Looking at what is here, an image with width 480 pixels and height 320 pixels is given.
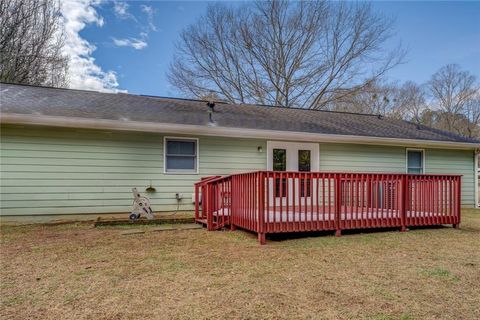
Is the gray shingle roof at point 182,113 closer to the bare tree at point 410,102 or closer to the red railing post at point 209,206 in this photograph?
the red railing post at point 209,206

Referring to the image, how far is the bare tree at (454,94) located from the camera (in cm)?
2491

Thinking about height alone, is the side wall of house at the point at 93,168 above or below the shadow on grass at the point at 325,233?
above

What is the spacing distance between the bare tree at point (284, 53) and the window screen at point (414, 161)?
334 inches

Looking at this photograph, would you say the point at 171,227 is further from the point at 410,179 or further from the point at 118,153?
the point at 410,179

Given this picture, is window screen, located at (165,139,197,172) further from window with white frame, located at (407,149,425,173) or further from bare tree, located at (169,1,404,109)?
bare tree, located at (169,1,404,109)

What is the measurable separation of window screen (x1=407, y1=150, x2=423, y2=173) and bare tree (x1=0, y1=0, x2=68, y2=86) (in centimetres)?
1632

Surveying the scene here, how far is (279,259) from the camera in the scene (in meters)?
4.09

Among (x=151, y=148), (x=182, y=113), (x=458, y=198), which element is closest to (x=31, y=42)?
(x=182, y=113)

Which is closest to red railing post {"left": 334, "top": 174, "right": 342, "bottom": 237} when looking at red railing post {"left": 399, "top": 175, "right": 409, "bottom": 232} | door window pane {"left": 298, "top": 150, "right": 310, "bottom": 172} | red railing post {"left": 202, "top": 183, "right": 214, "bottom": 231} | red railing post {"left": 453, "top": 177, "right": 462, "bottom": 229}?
red railing post {"left": 399, "top": 175, "right": 409, "bottom": 232}

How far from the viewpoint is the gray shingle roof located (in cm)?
768

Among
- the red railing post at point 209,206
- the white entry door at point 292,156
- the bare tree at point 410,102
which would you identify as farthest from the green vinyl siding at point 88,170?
the bare tree at point 410,102

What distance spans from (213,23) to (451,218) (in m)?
16.1

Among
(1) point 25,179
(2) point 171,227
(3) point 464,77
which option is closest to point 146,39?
(1) point 25,179

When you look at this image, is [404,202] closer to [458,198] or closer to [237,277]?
[458,198]
